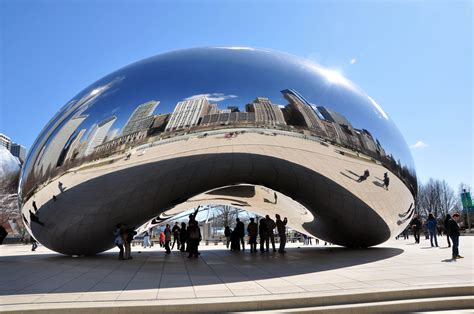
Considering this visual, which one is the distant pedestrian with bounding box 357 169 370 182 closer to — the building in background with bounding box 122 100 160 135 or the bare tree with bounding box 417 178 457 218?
the building in background with bounding box 122 100 160 135

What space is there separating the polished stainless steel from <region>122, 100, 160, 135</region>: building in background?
0.03m

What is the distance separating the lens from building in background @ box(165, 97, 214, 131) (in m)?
9.33

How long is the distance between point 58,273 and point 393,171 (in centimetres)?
970

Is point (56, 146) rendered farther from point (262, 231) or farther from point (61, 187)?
point (262, 231)

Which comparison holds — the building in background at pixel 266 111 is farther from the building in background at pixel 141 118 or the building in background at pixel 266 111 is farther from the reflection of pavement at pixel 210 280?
the reflection of pavement at pixel 210 280

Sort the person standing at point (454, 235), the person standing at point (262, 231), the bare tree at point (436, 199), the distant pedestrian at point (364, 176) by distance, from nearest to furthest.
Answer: the person standing at point (454, 235)
the distant pedestrian at point (364, 176)
the person standing at point (262, 231)
the bare tree at point (436, 199)

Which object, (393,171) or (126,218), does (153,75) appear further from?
(393,171)

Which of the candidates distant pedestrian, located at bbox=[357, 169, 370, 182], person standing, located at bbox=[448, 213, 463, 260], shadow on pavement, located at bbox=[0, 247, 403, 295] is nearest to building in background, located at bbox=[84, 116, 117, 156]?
shadow on pavement, located at bbox=[0, 247, 403, 295]

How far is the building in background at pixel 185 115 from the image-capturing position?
9328 millimetres

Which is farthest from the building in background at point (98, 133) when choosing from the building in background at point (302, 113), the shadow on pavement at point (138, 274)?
the building in background at point (302, 113)

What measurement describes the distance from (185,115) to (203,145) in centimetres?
90

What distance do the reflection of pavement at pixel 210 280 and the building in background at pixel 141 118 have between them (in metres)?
3.57

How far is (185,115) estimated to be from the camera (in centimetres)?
934

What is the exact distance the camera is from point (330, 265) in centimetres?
936
